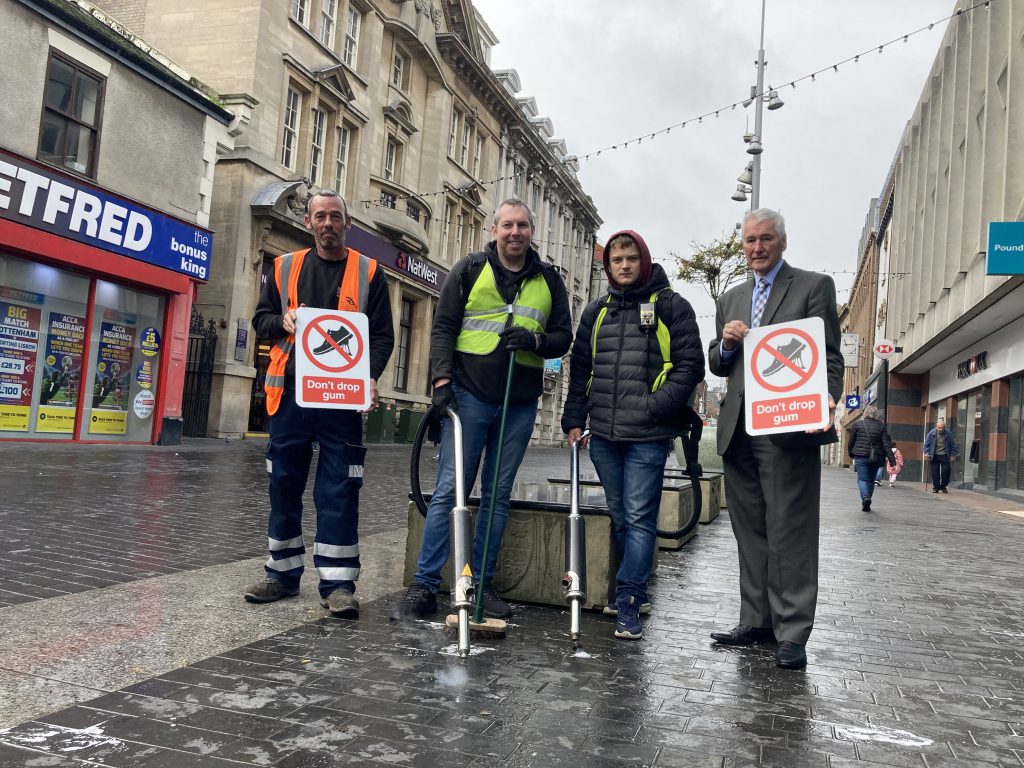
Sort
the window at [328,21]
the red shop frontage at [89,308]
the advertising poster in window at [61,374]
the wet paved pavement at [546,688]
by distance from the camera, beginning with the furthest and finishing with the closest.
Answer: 1. the window at [328,21]
2. the advertising poster in window at [61,374]
3. the red shop frontage at [89,308]
4. the wet paved pavement at [546,688]

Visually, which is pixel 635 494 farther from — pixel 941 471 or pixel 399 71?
pixel 399 71

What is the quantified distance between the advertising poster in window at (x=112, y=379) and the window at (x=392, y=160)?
12669 millimetres

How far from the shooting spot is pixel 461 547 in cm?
391

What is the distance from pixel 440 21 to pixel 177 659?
29.8 meters

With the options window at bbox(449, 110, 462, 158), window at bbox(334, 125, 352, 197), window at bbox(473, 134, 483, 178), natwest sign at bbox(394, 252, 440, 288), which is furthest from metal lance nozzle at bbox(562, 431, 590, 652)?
window at bbox(473, 134, 483, 178)

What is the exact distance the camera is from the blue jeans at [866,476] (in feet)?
44.4

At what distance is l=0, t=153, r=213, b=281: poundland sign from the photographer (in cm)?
1333

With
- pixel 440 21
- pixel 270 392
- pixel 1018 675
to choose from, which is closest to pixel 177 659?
pixel 270 392

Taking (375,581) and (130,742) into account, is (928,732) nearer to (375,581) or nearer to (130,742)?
(130,742)

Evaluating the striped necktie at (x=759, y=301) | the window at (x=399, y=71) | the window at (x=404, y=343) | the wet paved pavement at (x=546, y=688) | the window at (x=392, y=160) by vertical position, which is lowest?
the wet paved pavement at (x=546, y=688)

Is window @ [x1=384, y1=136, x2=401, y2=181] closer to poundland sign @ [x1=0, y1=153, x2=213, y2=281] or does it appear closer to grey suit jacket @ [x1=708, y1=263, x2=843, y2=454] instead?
poundland sign @ [x1=0, y1=153, x2=213, y2=281]

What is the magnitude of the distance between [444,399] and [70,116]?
1321cm

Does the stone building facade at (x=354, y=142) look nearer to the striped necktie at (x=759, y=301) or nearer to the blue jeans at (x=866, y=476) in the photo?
the blue jeans at (x=866, y=476)

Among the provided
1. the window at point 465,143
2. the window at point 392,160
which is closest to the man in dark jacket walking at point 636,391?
the window at point 392,160
